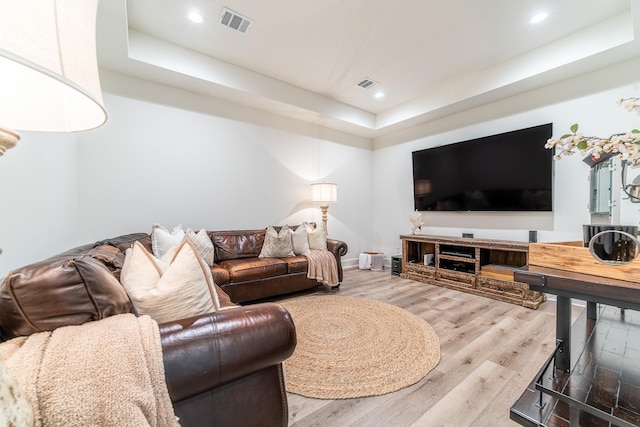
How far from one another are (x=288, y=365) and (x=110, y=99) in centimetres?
326

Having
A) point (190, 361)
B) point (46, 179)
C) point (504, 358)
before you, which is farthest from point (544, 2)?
point (46, 179)

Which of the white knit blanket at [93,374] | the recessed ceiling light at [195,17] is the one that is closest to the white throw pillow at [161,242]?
the white knit blanket at [93,374]

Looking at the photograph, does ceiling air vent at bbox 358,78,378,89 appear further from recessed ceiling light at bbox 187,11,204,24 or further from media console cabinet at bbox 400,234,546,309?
media console cabinet at bbox 400,234,546,309

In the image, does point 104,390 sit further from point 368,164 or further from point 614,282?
point 368,164

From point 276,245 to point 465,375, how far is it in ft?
7.51

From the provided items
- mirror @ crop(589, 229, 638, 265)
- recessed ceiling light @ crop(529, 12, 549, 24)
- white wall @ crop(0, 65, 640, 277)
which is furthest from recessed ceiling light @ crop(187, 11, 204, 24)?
mirror @ crop(589, 229, 638, 265)

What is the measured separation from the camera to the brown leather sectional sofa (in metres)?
0.75

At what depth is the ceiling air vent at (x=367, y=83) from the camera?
3.58m

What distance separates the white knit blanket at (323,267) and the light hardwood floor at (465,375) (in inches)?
31.6

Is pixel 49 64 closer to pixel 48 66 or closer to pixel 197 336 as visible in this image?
pixel 48 66

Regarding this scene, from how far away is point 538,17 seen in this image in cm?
243

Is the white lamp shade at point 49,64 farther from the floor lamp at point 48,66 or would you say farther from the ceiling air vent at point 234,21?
the ceiling air vent at point 234,21

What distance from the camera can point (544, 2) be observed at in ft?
7.43

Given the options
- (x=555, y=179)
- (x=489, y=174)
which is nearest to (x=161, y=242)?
(x=489, y=174)
